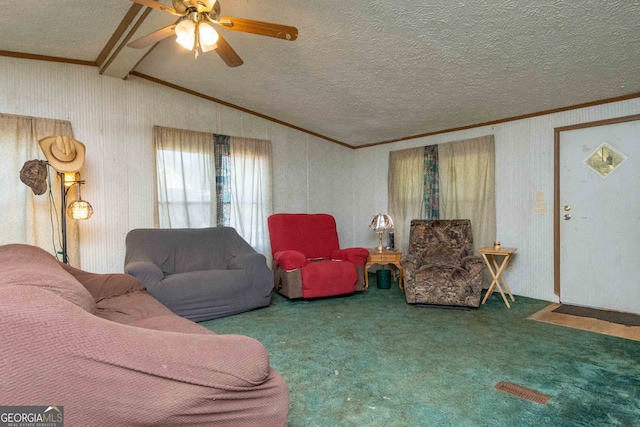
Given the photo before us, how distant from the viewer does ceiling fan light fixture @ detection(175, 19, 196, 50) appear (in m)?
2.02

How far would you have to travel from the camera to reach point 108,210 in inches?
146

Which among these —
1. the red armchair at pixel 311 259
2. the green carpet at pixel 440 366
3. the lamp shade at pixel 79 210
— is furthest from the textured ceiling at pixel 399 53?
the green carpet at pixel 440 366

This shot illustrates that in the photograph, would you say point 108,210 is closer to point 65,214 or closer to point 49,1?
point 65,214

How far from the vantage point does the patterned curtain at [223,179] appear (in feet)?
14.4

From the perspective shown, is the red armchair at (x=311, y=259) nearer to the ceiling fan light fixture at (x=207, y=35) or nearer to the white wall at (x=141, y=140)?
the white wall at (x=141, y=140)

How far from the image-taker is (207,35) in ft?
6.73

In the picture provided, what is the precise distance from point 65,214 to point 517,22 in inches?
161

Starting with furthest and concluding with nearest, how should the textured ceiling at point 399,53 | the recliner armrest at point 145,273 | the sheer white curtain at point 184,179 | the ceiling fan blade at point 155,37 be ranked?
1. the sheer white curtain at point 184,179
2. the recliner armrest at point 145,273
3. the textured ceiling at point 399,53
4. the ceiling fan blade at point 155,37

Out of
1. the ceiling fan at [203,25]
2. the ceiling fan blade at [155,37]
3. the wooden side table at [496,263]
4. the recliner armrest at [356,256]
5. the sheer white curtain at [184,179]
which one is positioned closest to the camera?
the ceiling fan at [203,25]

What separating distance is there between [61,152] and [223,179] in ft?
5.65

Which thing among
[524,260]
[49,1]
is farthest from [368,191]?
[49,1]

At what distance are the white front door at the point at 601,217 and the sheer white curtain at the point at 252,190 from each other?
11.7 feet

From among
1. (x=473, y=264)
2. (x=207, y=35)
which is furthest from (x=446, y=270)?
(x=207, y=35)

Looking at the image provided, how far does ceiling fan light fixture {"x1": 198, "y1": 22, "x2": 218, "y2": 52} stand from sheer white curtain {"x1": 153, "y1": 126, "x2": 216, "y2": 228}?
2.18 m
